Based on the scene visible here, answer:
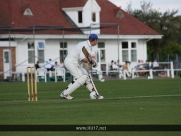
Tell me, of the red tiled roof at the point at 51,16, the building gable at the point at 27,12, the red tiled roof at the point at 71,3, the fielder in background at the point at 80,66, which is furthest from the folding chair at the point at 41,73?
the fielder in background at the point at 80,66

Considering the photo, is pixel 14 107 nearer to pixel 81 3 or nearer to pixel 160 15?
pixel 81 3

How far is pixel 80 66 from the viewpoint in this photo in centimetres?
1955

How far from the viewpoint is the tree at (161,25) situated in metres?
70.2

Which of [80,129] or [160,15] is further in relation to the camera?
[160,15]

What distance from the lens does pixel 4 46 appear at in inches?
1895

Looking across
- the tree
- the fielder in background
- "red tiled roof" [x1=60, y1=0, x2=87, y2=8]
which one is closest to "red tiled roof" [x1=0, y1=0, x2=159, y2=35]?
"red tiled roof" [x1=60, y1=0, x2=87, y2=8]

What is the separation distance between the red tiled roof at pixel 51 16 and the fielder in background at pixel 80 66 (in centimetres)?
3176

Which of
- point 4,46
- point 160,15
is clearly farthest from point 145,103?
point 160,15

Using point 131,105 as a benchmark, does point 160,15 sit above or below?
above

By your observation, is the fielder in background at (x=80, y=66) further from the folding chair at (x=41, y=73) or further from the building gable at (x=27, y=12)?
the building gable at (x=27, y=12)

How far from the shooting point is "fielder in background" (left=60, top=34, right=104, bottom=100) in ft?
62.2

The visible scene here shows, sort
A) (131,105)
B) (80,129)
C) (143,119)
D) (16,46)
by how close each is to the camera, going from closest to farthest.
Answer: (80,129) → (143,119) → (131,105) → (16,46)

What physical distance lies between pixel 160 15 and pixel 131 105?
5598 centimetres

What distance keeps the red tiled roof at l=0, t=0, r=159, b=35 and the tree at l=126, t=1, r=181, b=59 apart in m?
8.44
